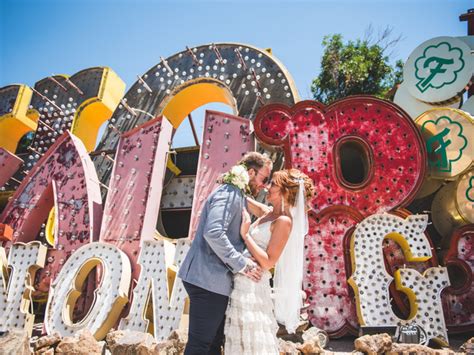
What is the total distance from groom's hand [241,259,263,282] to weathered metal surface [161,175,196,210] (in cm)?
552

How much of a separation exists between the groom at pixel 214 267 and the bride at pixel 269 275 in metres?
0.07

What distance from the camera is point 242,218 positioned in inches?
104

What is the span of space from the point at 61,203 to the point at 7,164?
2.27m

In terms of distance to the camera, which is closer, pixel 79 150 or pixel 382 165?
pixel 382 165

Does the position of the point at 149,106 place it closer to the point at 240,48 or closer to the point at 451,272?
the point at 240,48

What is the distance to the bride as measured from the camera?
2547mm

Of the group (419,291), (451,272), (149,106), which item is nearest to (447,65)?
(451,272)

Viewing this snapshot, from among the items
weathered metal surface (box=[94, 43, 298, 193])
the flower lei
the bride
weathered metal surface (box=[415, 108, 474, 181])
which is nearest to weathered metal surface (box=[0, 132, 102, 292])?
weathered metal surface (box=[94, 43, 298, 193])

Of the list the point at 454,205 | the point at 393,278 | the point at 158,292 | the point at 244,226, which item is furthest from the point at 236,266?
the point at 454,205

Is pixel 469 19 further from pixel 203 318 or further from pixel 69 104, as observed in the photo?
pixel 203 318

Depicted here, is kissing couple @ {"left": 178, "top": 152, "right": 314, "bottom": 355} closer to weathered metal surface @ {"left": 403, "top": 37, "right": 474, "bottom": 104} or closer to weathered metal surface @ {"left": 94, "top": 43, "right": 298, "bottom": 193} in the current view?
weathered metal surface @ {"left": 94, "top": 43, "right": 298, "bottom": 193}

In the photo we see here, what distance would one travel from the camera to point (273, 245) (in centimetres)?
265

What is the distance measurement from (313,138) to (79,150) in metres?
4.11

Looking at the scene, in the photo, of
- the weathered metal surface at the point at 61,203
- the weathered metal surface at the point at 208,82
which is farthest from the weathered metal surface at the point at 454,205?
the weathered metal surface at the point at 61,203
